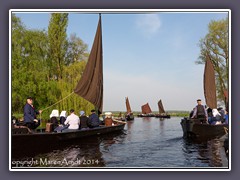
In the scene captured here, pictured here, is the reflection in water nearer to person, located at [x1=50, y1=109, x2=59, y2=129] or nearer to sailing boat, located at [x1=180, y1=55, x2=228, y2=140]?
sailing boat, located at [x1=180, y1=55, x2=228, y2=140]

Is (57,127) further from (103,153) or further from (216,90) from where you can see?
(216,90)

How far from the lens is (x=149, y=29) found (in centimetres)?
831

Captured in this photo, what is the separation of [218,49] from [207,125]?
3941 millimetres

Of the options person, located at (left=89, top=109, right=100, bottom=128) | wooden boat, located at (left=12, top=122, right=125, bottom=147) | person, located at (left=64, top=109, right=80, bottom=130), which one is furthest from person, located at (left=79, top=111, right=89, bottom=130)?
person, located at (left=64, top=109, right=80, bottom=130)

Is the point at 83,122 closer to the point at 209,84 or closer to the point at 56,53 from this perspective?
the point at 56,53

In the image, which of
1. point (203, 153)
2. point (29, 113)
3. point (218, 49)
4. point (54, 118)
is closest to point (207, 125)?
point (203, 153)

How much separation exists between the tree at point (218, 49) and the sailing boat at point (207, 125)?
0.79 ft

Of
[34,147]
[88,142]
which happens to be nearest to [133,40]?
[34,147]

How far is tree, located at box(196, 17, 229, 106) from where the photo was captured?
7.42 metres

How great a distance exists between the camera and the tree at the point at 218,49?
7.42 metres

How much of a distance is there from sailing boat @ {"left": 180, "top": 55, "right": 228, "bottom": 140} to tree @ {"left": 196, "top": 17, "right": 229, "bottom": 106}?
0.79 ft

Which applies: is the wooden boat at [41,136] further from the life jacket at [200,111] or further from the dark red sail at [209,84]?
the dark red sail at [209,84]

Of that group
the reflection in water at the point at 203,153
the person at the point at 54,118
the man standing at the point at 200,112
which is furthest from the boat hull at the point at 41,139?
the man standing at the point at 200,112

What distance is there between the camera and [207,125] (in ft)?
37.9
